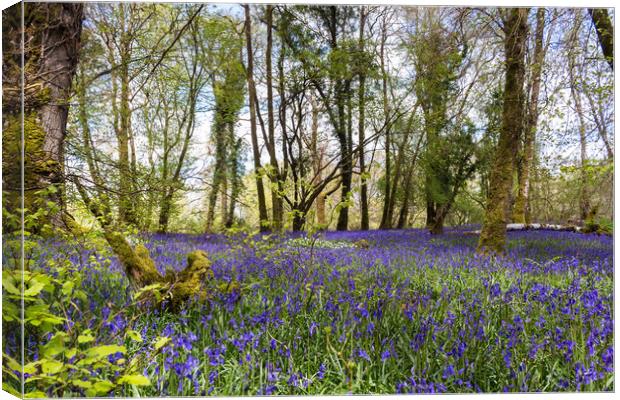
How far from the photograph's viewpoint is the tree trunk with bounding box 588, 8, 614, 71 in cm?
307

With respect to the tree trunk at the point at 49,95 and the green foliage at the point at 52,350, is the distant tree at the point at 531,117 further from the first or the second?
the tree trunk at the point at 49,95

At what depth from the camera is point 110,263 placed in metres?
2.89

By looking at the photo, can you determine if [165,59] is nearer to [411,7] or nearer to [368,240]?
[411,7]

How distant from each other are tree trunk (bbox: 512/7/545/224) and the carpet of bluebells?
356 mm

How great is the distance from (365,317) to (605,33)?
2.67 m

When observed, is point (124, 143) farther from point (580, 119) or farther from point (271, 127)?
point (580, 119)

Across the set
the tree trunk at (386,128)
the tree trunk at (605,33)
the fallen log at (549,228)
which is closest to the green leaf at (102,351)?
the tree trunk at (386,128)

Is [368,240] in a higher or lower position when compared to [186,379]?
higher

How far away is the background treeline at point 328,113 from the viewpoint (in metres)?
2.92

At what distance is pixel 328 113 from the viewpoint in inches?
126

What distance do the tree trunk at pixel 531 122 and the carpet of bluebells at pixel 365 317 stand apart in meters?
0.36

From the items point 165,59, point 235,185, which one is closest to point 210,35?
point 165,59

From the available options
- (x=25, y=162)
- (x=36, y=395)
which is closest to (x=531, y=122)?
(x=25, y=162)

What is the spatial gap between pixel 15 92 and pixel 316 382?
7.88 ft
